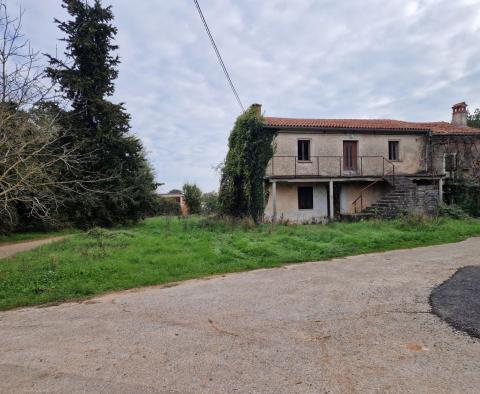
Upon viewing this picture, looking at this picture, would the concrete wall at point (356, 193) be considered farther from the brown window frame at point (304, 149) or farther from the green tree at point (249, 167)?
the green tree at point (249, 167)

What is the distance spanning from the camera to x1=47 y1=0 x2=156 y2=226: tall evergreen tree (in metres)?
19.3

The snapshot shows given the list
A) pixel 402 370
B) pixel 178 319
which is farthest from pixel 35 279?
pixel 402 370

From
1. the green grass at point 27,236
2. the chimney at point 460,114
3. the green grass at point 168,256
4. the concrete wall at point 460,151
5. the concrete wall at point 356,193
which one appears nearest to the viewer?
the green grass at point 168,256

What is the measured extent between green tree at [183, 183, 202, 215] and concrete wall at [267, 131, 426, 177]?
59.6ft

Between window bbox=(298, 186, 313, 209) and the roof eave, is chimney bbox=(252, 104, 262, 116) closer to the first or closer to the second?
the roof eave

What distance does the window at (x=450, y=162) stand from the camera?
70.4 ft

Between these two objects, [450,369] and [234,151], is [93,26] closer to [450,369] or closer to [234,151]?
[234,151]

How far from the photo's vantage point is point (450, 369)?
3174mm

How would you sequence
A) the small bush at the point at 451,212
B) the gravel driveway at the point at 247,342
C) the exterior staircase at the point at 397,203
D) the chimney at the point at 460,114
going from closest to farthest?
the gravel driveway at the point at 247,342 < the exterior staircase at the point at 397,203 < the small bush at the point at 451,212 < the chimney at the point at 460,114

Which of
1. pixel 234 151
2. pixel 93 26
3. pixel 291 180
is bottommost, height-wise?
pixel 291 180

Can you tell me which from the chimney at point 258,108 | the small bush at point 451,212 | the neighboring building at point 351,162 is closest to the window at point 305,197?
the neighboring building at point 351,162

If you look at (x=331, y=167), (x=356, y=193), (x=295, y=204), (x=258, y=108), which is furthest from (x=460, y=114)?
(x=258, y=108)

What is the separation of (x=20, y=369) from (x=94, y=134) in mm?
18113

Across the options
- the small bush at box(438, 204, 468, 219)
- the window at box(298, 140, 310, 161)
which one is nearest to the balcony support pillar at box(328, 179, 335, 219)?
the window at box(298, 140, 310, 161)
